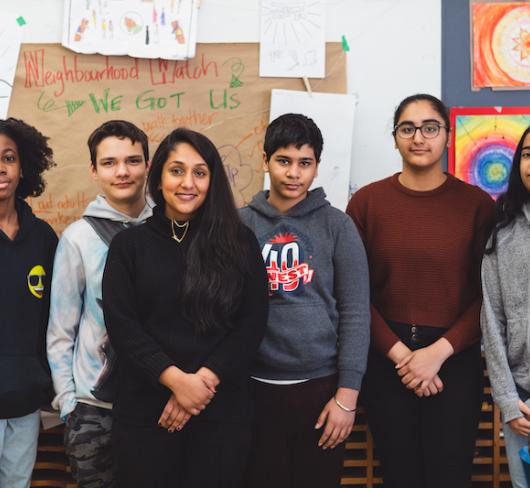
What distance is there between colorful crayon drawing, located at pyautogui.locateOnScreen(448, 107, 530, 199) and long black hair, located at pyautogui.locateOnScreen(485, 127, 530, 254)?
794 millimetres

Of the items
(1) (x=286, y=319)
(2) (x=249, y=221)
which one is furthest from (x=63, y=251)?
(1) (x=286, y=319)

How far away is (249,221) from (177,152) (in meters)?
0.28

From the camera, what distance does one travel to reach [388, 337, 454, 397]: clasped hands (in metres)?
1.46

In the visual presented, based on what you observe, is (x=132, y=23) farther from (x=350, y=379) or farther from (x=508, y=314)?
(x=508, y=314)

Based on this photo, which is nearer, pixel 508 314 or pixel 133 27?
pixel 508 314

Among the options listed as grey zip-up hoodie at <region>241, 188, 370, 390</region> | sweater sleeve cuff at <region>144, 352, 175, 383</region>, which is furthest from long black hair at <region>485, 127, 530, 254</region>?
sweater sleeve cuff at <region>144, 352, 175, 383</region>

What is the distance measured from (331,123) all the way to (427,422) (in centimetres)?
123

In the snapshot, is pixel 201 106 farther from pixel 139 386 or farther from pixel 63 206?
pixel 139 386

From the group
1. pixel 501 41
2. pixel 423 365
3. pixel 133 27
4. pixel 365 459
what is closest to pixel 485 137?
pixel 501 41

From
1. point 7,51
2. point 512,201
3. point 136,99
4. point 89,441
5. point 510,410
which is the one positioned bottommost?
point 89,441

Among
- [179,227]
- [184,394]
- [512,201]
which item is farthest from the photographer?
[512,201]

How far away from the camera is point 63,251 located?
1499 mm

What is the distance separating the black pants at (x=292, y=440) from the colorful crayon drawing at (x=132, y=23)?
1.52m

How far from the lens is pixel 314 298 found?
1434 mm
